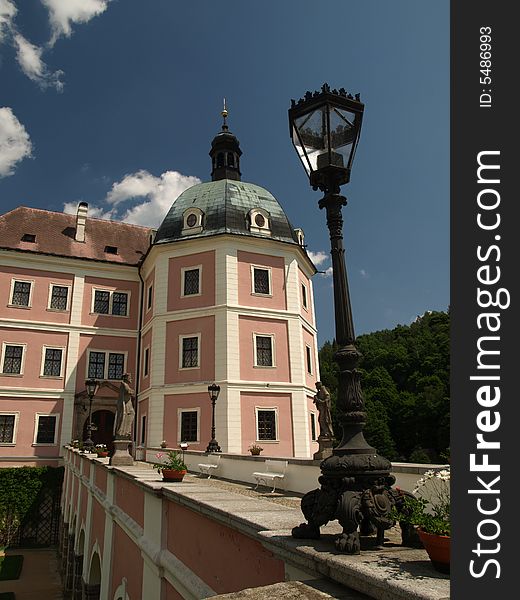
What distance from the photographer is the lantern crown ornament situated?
4.17m

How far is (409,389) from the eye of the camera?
5109cm

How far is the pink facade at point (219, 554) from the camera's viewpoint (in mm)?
3699

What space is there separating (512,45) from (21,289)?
101 feet

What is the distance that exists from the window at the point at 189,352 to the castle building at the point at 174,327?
59 mm

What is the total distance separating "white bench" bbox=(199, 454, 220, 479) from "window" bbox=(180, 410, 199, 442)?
7.20 metres

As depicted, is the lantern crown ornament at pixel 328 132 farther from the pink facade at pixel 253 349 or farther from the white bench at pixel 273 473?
the pink facade at pixel 253 349

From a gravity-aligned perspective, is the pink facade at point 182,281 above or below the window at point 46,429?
above

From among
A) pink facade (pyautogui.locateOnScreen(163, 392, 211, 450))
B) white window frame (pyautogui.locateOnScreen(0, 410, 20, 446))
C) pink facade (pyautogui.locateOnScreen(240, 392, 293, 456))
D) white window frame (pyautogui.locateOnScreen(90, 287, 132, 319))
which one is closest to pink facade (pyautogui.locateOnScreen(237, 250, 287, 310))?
pink facade (pyautogui.locateOnScreen(240, 392, 293, 456))

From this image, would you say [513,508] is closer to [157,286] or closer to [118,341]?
[157,286]

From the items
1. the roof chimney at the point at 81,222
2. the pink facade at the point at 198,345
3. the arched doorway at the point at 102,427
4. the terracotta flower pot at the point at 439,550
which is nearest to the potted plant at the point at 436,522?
the terracotta flower pot at the point at 439,550

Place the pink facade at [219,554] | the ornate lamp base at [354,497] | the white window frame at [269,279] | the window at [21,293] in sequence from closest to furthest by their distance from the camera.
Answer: the ornate lamp base at [354,497] → the pink facade at [219,554] → the white window frame at [269,279] → the window at [21,293]

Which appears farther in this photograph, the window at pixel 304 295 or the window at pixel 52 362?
the window at pixel 52 362

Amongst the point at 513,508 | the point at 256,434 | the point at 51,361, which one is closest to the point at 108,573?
the point at 513,508

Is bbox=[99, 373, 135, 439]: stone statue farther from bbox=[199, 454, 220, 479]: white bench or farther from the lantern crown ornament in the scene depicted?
the lantern crown ornament
